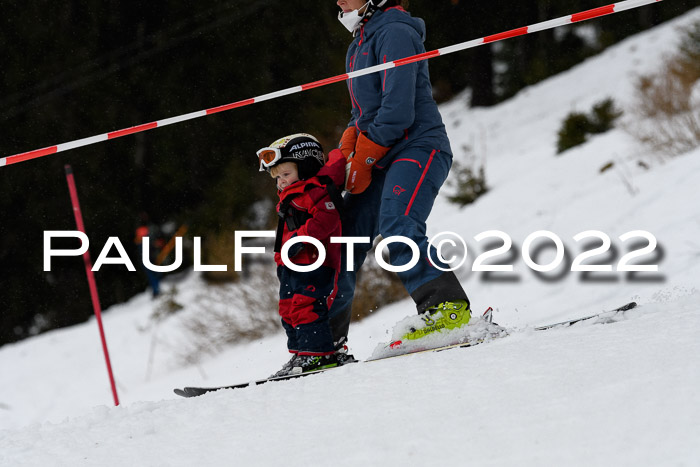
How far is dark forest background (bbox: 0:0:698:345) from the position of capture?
50.8 feet

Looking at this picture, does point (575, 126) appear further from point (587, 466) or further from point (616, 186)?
point (587, 466)

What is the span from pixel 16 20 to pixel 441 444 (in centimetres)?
1633

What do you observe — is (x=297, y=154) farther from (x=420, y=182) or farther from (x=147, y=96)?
(x=147, y=96)

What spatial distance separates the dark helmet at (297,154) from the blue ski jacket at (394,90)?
219mm

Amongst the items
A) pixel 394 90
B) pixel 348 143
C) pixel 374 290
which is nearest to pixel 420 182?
pixel 394 90

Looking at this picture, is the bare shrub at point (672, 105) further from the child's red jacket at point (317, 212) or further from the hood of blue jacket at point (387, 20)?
the child's red jacket at point (317, 212)

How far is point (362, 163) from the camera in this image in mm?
2781

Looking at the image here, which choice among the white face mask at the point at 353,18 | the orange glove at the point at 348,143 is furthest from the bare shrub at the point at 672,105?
the white face mask at the point at 353,18

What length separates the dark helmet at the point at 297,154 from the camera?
297cm

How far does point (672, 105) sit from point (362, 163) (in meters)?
7.06

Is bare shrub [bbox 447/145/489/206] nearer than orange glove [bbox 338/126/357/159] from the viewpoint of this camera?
No

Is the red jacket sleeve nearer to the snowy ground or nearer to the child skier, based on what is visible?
the child skier

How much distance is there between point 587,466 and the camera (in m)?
1.35

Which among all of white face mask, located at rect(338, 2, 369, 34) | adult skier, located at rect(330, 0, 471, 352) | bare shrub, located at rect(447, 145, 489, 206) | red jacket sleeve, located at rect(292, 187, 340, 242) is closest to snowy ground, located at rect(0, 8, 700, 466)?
adult skier, located at rect(330, 0, 471, 352)
